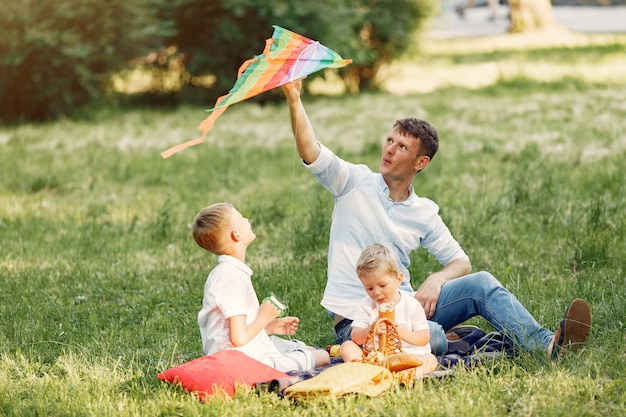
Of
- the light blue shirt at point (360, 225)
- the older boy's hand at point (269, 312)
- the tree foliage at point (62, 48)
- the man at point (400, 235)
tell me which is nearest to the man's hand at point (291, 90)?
the man at point (400, 235)

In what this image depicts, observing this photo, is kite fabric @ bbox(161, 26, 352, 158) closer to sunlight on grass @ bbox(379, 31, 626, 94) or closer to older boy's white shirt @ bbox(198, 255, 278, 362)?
older boy's white shirt @ bbox(198, 255, 278, 362)

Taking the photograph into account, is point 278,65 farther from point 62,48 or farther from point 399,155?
point 62,48

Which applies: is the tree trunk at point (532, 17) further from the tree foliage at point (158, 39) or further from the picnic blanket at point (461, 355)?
the picnic blanket at point (461, 355)

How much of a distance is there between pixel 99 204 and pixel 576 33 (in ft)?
84.3

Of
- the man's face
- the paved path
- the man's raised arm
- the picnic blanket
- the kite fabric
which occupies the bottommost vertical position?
the paved path

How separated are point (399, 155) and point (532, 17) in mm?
28113

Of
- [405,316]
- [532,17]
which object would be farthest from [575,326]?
[532,17]

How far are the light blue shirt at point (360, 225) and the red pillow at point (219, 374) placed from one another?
68 cm

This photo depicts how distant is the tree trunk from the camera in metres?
30.9

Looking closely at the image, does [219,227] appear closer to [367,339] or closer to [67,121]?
[367,339]

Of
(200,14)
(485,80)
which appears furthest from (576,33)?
(200,14)

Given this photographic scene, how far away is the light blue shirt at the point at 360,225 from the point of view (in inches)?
184

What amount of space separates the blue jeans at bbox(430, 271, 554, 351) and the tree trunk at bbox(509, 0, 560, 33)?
90.4 feet

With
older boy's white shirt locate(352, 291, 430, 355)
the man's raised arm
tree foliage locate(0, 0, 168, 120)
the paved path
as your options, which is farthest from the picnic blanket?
the paved path
